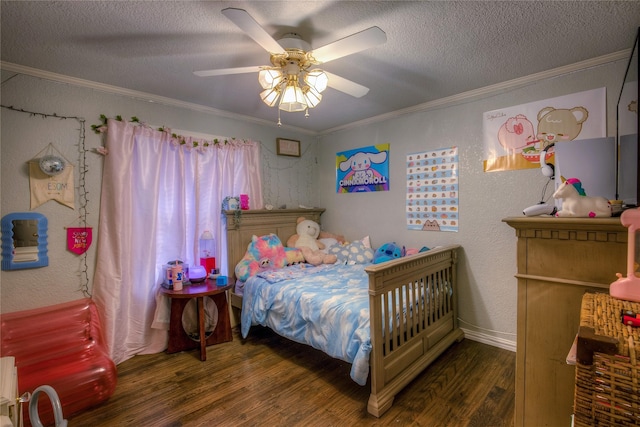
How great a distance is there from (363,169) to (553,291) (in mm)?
2571

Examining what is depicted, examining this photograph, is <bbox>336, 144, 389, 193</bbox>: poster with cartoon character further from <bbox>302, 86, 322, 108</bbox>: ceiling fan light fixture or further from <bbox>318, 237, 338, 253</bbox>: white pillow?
<bbox>302, 86, 322, 108</bbox>: ceiling fan light fixture

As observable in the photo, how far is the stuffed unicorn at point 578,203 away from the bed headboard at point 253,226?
2.66 m

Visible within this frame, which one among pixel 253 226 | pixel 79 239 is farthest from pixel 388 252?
pixel 79 239

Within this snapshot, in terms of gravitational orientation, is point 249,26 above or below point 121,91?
below

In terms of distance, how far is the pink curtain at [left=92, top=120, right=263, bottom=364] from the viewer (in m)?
2.39

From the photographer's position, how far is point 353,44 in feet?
4.67

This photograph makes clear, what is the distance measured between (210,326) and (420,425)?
6.73ft

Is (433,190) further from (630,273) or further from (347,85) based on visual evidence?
(630,273)

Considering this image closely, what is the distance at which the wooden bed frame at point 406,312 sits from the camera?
1.82m

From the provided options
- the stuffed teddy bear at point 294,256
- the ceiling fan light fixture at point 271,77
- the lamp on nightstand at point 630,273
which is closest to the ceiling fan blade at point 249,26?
the ceiling fan light fixture at point 271,77

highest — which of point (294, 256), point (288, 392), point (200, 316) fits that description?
point (294, 256)

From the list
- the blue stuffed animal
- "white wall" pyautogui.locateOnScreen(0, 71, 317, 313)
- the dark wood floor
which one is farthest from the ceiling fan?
the dark wood floor

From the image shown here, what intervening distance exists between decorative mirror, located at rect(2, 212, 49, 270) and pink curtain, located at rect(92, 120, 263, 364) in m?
0.34

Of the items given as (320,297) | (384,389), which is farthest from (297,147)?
(384,389)
